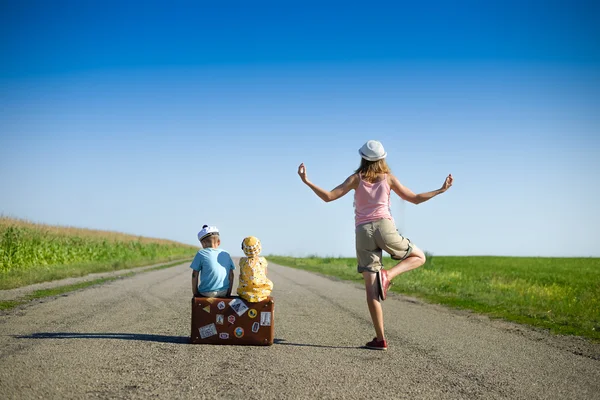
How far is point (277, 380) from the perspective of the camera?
5367 millimetres

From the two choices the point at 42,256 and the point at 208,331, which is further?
the point at 42,256

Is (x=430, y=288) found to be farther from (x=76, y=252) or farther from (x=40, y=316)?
(x=76, y=252)

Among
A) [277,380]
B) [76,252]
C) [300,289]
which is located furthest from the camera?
[76,252]

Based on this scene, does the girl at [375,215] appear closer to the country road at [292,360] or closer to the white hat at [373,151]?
the white hat at [373,151]

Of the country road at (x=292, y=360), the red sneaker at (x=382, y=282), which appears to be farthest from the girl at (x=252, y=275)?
the red sneaker at (x=382, y=282)

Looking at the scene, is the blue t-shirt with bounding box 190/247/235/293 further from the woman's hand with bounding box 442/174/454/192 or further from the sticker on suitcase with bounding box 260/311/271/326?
the woman's hand with bounding box 442/174/454/192

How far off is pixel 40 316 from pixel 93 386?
5.33m

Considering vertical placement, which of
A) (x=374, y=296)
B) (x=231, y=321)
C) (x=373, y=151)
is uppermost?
(x=373, y=151)

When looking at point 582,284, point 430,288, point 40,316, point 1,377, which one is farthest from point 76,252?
point 1,377

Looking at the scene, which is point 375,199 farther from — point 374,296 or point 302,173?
point 374,296

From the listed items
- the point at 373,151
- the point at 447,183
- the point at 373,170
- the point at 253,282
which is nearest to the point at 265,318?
the point at 253,282

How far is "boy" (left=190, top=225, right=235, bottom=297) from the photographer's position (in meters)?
7.51

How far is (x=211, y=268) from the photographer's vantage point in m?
7.50

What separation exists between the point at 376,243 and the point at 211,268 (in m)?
2.21
